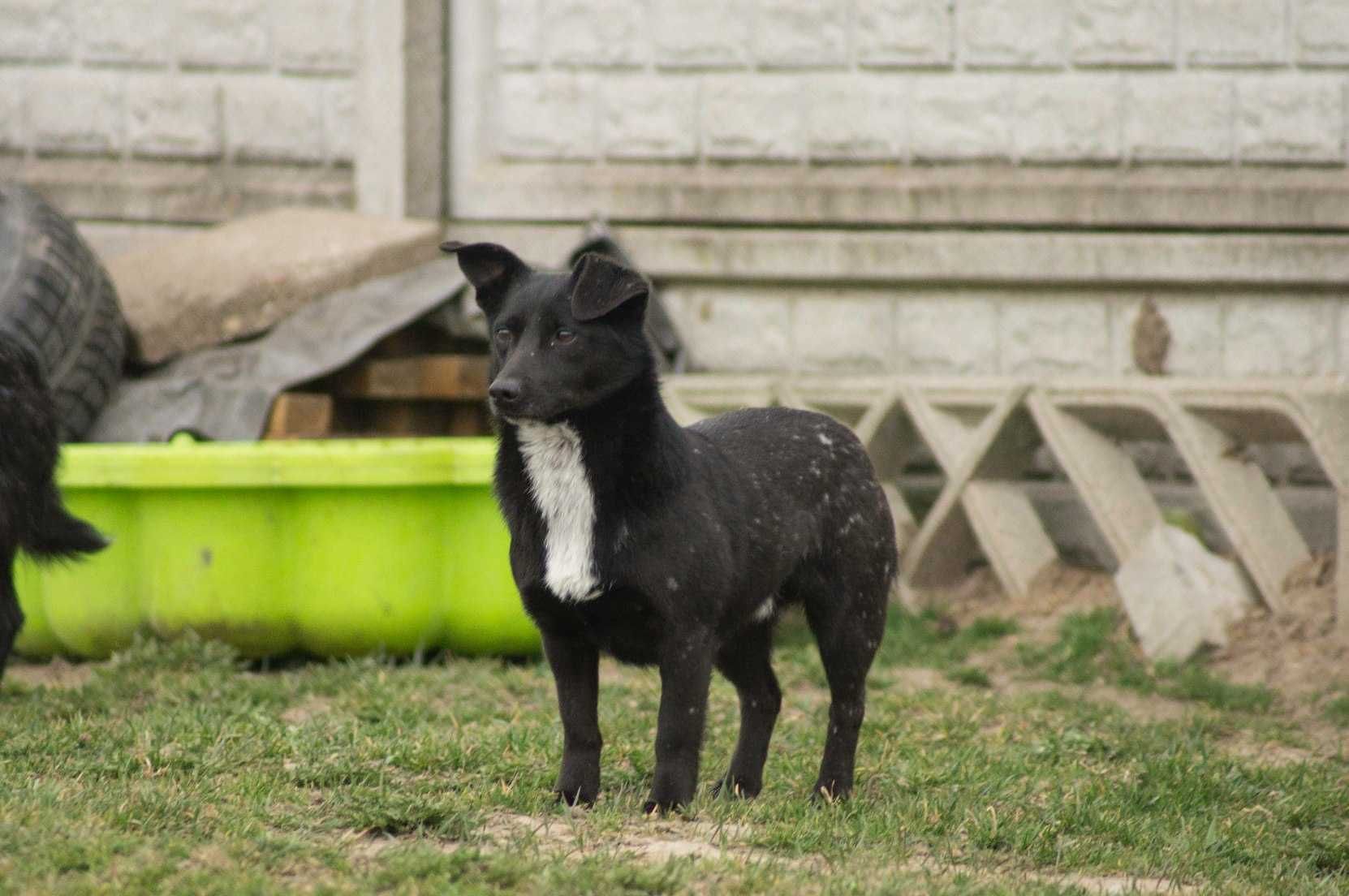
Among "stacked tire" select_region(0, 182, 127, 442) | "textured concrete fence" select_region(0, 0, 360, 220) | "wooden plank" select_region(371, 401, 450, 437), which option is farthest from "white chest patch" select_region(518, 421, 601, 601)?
"textured concrete fence" select_region(0, 0, 360, 220)

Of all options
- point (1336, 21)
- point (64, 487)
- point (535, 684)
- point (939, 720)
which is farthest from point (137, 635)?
point (1336, 21)

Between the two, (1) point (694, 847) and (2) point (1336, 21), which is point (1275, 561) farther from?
(1) point (694, 847)

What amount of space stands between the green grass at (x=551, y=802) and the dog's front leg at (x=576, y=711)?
0.10 m

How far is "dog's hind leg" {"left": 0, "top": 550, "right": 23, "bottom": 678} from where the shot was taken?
5633 mm

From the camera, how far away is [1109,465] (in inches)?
305

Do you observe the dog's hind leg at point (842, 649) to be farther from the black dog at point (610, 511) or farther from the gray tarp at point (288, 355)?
the gray tarp at point (288, 355)

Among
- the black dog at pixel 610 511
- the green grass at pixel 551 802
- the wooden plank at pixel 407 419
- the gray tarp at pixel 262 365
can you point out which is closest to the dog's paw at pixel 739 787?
the green grass at pixel 551 802

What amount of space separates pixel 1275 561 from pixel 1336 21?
2881mm

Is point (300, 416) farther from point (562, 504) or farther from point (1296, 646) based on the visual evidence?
point (1296, 646)

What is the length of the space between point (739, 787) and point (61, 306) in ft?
14.3

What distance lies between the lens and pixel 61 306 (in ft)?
24.6

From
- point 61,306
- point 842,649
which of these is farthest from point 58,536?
point 842,649

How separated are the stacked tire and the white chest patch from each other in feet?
12.1

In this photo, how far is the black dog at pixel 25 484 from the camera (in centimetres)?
561
